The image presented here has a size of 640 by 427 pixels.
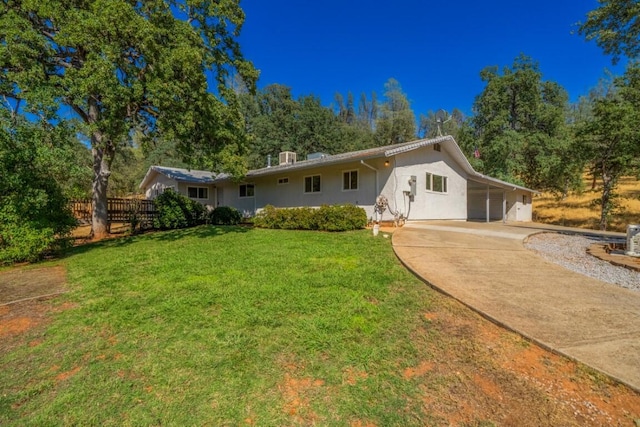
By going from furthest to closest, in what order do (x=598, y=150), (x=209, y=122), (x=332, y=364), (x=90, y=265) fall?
1. (x=598, y=150)
2. (x=209, y=122)
3. (x=90, y=265)
4. (x=332, y=364)

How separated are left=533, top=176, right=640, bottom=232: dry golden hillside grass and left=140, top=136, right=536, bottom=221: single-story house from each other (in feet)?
10.7

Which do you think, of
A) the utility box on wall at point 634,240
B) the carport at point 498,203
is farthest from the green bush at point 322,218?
the carport at point 498,203

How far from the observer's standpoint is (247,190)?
19.3 metres

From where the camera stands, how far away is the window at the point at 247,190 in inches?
748

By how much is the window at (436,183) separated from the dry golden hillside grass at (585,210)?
1100 centimetres

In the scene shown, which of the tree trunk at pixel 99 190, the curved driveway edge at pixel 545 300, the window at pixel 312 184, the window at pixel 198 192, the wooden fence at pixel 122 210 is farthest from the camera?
the window at pixel 198 192

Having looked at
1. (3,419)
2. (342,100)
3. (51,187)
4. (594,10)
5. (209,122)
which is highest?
(342,100)

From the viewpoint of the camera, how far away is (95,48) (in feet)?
28.6

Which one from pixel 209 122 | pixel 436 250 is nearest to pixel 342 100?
pixel 209 122

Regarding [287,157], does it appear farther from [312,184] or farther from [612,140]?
[612,140]

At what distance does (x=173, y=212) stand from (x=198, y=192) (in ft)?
26.0

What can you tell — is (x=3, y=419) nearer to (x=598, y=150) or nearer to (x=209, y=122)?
(x=209, y=122)

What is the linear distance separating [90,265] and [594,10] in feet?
50.6

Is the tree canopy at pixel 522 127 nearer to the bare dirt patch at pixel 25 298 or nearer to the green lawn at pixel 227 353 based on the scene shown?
the green lawn at pixel 227 353
